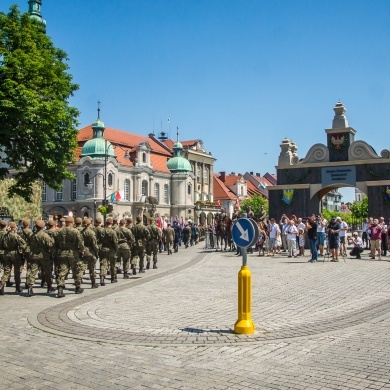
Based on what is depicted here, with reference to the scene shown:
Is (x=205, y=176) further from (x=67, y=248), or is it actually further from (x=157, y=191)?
(x=67, y=248)

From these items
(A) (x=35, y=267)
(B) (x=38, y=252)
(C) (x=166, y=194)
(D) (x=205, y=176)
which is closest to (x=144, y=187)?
(C) (x=166, y=194)

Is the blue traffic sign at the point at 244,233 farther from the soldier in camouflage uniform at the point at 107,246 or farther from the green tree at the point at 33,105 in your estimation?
the green tree at the point at 33,105

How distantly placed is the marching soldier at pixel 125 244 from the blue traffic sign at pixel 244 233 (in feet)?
24.8

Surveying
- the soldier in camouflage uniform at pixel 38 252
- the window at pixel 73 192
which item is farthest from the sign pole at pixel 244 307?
the window at pixel 73 192

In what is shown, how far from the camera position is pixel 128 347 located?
7332mm

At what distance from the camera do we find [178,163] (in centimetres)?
8394

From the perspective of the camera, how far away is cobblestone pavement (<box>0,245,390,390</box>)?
5.86 m

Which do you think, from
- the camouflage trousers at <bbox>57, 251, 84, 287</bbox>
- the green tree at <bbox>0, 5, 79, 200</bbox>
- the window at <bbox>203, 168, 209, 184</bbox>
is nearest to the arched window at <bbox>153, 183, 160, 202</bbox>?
the window at <bbox>203, 168, 209, 184</bbox>

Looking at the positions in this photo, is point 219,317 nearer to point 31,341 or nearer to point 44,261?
point 31,341

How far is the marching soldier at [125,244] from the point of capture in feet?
51.4

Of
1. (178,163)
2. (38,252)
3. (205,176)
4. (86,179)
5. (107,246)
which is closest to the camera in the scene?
(38,252)

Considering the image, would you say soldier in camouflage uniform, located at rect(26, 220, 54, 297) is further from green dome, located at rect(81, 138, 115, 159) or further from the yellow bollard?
green dome, located at rect(81, 138, 115, 159)

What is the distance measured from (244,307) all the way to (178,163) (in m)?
76.2

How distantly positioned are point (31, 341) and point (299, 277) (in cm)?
958
